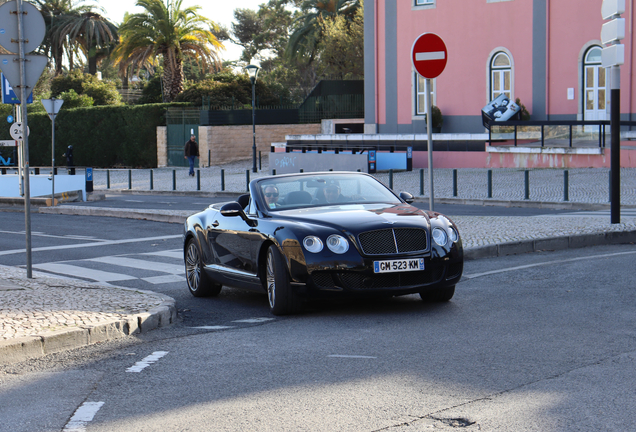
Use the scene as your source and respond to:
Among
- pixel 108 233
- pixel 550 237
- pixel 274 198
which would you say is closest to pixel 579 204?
pixel 550 237

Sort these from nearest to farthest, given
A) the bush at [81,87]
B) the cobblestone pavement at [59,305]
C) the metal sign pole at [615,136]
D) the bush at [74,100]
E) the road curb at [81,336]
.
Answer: the road curb at [81,336]
the cobblestone pavement at [59,305]
the metal sign pole at [615,136]
the bush at [74,100]
the bush at [81,87]

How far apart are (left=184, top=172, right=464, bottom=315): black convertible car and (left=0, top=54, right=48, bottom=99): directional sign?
2.90m

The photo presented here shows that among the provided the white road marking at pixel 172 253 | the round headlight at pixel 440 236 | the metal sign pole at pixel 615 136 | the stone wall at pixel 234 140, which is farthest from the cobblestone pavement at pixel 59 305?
the stone wall at pixel 234 140

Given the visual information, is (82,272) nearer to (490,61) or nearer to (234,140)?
(490,61)

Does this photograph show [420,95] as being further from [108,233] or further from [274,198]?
[274,198]

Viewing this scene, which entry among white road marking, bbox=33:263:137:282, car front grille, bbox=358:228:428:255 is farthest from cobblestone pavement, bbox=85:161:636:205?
car front grille, bbox=358:228:428:255

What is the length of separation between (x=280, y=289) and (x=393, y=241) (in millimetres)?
1122

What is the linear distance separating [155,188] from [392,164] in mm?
8791

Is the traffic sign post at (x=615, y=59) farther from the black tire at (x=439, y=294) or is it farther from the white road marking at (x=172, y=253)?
the white road marking at (x=172, y=253)

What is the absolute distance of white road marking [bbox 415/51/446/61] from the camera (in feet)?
38.6

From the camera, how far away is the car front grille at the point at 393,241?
25.7 ft

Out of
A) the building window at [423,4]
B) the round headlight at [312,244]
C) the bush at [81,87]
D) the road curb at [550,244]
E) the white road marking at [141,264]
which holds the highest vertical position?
the building window at [423,4]

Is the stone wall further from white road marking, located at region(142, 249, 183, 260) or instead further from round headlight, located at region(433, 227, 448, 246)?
round headlight, located at region(433, 227, 448, 246)

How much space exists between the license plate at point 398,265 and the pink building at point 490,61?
2708cm
